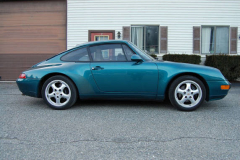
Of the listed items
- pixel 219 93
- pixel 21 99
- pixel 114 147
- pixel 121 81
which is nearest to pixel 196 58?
pixel 219 93

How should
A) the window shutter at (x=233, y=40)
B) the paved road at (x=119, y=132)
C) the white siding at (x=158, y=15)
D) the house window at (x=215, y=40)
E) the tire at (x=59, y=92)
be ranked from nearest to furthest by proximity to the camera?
the paved road at (x=119, y=132) < the tire at (x=59, y=92) < the white siding at (x=158, y=15) < the window shutter at (x=233, y=40) < the house window at (x=215, y=40)

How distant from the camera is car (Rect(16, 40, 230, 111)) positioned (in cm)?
398

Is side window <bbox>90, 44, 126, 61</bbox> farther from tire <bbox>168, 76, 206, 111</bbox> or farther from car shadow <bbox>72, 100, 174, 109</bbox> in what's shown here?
tire <bbox>168, 76, 206, 111</bbox>

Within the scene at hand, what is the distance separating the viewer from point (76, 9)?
1009 cm

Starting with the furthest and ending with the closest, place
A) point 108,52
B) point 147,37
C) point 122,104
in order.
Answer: point 147,37 < point 122,104 < point 108,52

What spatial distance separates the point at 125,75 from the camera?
13.3 ft

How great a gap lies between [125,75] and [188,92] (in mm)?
1157

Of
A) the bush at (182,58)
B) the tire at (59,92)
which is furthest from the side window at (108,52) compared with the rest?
the bush at (182,58)

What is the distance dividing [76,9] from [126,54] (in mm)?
6778

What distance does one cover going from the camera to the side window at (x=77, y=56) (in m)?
4.32

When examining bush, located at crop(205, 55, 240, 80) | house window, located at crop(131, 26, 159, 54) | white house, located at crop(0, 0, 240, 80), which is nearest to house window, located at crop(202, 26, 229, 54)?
white house, located at crop(0, 0, 240, 80)

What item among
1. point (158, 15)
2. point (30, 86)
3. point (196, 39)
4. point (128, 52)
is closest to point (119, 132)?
point (128, 52)

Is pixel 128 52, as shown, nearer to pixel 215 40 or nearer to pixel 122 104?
pixel 122 104

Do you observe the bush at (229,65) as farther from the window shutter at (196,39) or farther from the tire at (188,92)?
the tire at (188,92)
